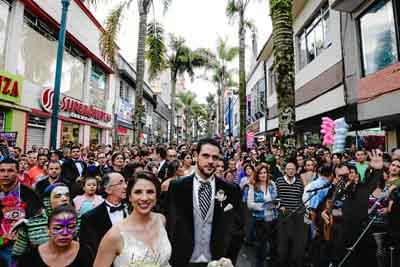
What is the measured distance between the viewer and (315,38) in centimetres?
1662

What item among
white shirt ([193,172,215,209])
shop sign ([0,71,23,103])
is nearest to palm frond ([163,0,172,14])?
shop sign ([0,71,23,103])

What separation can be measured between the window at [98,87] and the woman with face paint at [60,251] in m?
20.6

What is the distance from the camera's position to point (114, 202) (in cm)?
349

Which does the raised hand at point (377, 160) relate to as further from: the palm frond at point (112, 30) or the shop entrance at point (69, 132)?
the shop entrance at point (69, 132)

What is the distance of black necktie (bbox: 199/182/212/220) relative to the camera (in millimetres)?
2911

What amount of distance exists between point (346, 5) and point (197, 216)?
12.1 meters

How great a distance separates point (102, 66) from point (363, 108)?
18.2 meters

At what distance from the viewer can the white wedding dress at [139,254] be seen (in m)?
2.19

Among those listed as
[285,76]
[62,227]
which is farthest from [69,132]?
[62,227]

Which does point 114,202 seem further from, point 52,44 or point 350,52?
point 52,44

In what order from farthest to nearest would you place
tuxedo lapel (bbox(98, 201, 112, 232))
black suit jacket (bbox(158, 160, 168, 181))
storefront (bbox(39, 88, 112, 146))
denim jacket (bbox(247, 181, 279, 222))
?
storefront (bbox(39, 88, 112, 146)) → black suit jacket (bbox(158, 160, 168, 181)) → denim jacket (bbox(247, 181, 279, 222)) → tuxedo lapel (bbox(98, 201, 112, 232))

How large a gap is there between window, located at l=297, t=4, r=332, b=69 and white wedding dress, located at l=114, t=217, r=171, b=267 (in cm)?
1432

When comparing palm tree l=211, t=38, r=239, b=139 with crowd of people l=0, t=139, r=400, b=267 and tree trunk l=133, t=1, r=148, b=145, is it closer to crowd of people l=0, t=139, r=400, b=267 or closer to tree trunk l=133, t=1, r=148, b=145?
tree trunk l=133, t=1, r=148, b=145

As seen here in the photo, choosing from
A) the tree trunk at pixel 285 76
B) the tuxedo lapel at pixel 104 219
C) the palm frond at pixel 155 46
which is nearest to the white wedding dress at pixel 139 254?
the tuxedo lapel at pixel 104 219
